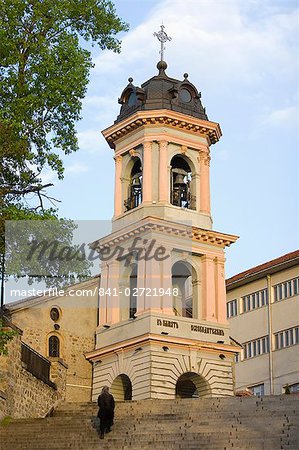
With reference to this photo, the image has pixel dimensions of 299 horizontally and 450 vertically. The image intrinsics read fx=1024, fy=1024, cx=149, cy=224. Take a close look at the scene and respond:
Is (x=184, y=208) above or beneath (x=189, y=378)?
above

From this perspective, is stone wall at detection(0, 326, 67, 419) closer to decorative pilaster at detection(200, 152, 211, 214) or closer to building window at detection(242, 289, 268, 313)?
decorative pilaster at detection(200, 152, 211, 214)

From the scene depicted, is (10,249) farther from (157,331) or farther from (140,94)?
(140,94)

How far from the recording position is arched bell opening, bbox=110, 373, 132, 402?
44000mm

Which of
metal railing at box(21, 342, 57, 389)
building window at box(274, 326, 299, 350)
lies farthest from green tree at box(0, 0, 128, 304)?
building window at box(274, 326, 299, 350)

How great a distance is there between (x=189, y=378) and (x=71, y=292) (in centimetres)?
680

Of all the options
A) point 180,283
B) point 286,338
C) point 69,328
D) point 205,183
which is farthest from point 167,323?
point 286,338

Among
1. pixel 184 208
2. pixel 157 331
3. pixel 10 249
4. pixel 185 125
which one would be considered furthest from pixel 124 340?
pixel 10 249

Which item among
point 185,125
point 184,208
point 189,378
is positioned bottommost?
point 189,378

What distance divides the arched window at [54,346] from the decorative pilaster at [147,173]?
286 inches

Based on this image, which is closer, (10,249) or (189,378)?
(10,249)

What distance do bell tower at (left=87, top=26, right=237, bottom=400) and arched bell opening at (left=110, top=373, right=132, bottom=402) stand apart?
0.05 meters

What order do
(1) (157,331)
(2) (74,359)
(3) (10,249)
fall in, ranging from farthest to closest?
(2) (74,359) → (1) (157,331) → (3) (10,249)

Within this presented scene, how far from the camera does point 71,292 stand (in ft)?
153

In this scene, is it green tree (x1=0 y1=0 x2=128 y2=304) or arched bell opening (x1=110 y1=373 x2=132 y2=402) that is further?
arched bell opening (x1=110 y1=373 x2=132 y2=402)
